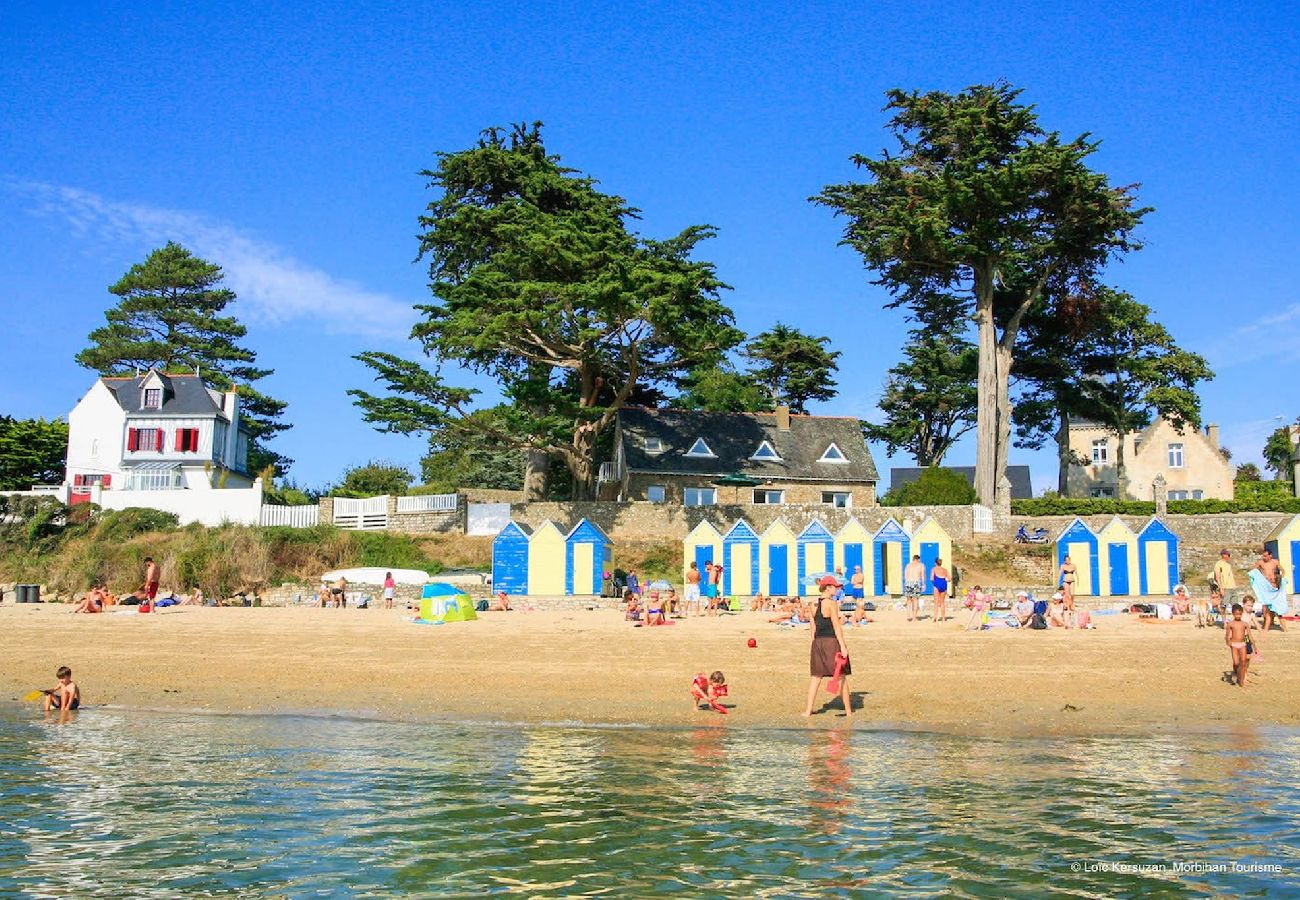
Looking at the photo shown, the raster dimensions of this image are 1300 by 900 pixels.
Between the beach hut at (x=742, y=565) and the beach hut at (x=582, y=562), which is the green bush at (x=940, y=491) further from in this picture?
the beach hut at (x=582, y=562)

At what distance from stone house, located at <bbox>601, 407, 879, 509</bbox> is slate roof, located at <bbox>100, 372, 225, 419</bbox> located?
18620 mm

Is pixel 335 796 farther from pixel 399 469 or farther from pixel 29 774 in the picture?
pixel 399 469

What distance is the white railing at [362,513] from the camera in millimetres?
37531

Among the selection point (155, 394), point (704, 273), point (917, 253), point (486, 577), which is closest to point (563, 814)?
point (486, 577)

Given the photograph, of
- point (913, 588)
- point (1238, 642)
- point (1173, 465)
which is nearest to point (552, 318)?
point (913, 588)

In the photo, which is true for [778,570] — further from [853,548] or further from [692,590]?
[692,590]

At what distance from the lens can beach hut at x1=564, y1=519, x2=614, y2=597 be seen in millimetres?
29141

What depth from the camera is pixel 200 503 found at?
37.9 meters

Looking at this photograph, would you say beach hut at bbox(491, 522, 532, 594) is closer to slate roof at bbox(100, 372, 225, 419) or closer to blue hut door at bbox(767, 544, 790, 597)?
blue hut door at bbox(767, 544, 790, 597)

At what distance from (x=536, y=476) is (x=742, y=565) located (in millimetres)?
13525

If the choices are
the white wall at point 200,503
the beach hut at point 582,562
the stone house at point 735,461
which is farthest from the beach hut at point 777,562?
the white wall at point 200,503

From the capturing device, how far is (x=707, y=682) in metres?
13.7

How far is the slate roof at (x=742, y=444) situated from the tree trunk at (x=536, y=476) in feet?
11.9

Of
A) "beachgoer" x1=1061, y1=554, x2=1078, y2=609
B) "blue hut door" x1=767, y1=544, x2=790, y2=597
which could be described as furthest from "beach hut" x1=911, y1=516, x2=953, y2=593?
"beachgoer" x1=1061, y1=554, x2=1078, y2=609
